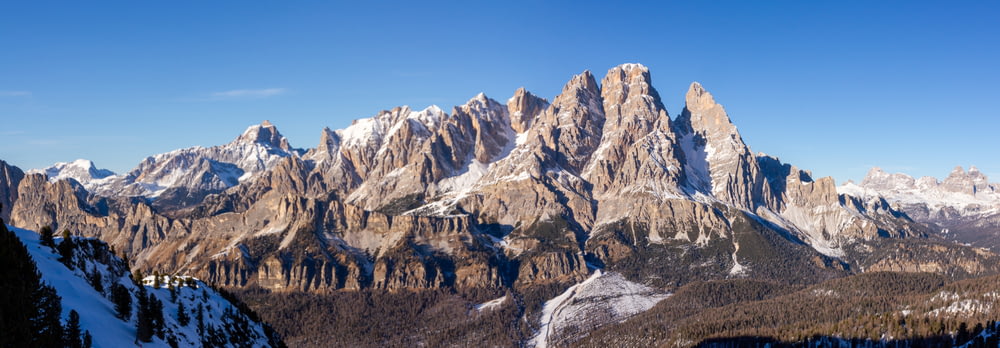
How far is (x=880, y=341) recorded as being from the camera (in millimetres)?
168125

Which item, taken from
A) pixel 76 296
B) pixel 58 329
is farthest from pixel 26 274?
pixel 76 296

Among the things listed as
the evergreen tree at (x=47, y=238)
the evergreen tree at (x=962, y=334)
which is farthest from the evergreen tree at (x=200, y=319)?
the evergreen tree at (x=962, y=334)

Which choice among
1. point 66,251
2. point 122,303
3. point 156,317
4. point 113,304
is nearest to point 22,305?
point 122,303

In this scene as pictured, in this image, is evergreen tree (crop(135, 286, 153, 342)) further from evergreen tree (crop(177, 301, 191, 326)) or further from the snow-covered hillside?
evergreen tree (crop(177, 301, 191, 326))

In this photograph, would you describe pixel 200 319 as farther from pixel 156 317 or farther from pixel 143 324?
pixel 143 324

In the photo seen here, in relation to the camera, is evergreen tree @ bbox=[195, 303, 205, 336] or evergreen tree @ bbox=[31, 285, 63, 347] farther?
evergreen tree @ bbox=[195, 303, 205, 336]

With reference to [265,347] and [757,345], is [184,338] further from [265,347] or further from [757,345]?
[757,345]

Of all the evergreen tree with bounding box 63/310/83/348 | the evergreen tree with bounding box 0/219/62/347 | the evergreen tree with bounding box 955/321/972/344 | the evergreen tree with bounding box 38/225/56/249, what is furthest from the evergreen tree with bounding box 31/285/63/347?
the evergreen tree with bounding box 955/321/972/344

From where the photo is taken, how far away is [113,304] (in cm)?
8288

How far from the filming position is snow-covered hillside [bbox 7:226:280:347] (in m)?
71.1

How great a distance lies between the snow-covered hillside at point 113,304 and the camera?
7112 centimetres

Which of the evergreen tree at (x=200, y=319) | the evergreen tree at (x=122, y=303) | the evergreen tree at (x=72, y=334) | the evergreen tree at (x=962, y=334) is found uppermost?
the evergreen tree at (x=122, y=303)

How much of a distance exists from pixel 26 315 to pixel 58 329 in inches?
213

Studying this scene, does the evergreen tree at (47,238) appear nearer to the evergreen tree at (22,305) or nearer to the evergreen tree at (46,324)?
the evergreen tree at (22,305)
